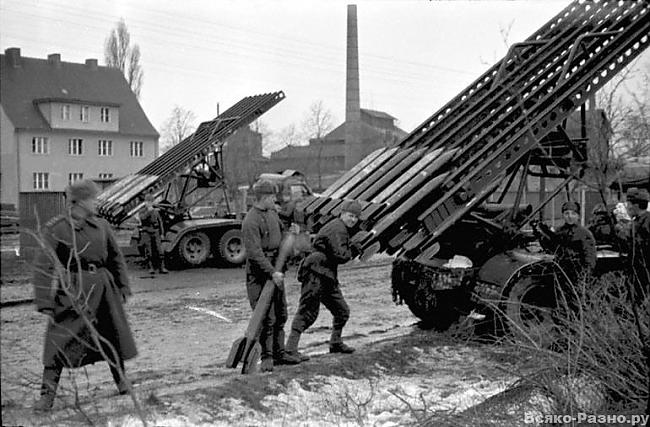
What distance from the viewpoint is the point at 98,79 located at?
15992 millimetres

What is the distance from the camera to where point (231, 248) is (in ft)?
54.7

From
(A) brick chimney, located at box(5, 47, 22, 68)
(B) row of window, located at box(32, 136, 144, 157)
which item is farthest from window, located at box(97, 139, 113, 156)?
(A) brick chimney, located at box(5, 47, 22, 68)

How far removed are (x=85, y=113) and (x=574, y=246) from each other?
40.6ft

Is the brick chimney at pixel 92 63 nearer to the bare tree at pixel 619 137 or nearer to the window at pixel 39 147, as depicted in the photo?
the window at pixel 39 147

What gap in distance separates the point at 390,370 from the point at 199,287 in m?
7.16

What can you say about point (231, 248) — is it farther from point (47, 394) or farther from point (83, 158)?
point (47, 394)

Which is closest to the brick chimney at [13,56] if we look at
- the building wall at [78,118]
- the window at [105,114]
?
the building wall at [78,118]

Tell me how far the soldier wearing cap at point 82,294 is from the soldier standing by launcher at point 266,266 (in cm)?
176

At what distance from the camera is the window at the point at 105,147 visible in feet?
62.7

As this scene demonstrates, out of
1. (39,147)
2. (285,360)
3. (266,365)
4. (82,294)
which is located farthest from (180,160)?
(82,294)

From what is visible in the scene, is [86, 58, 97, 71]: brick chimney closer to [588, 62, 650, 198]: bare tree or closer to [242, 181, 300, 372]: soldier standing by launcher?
[242, 181, 300, 372]: soldier standing by launcher

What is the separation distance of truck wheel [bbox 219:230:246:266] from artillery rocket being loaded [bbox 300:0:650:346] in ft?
24.4

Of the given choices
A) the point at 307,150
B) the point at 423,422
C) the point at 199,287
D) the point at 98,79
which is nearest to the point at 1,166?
the point at 423,422

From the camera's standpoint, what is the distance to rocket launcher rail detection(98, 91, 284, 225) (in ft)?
49.3
